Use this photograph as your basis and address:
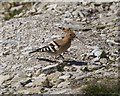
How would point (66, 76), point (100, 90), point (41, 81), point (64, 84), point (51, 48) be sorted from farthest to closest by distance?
point (51, 48), point (66, 76), point (41, 81), point (64, 84), point (100, 90)

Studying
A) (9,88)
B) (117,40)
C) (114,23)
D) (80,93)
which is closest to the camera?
(80,93)

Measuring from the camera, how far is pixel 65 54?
14539mm

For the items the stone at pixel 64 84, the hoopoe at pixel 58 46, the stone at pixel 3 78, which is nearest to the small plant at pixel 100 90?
the stone at pixel 64 84

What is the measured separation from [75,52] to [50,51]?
0.93 m

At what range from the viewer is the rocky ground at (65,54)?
41.5 feet

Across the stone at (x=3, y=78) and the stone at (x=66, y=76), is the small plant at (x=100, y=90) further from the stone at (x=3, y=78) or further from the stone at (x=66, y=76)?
the stone at (x=3, y=78)

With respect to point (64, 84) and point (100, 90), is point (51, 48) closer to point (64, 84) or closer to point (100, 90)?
point (64, 84)

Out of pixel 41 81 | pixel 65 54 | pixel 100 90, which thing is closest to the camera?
pixel 100 90

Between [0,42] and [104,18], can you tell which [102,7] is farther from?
[0,42]

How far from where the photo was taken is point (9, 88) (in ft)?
41.7

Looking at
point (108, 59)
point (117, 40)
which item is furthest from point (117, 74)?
point (117, 40)

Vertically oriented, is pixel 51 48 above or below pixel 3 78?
above

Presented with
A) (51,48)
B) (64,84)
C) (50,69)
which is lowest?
(64,84)

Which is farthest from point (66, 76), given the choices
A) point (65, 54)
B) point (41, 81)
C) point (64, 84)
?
point (65, 54)
